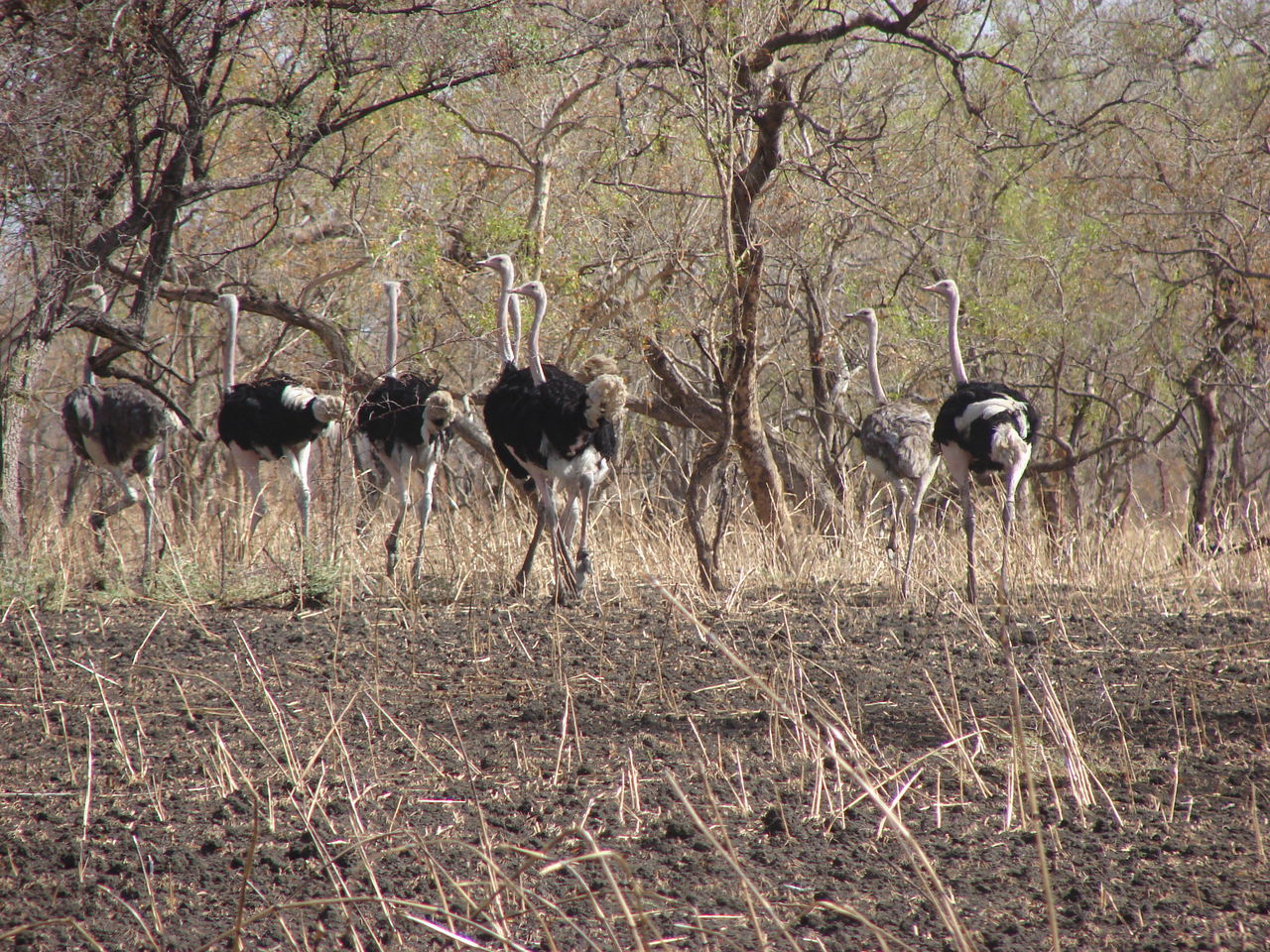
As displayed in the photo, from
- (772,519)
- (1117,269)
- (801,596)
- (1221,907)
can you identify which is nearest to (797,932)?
(1221,907)

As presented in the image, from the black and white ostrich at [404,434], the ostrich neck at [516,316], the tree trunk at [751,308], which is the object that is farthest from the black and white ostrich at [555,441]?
the tree trunk at [751,308]

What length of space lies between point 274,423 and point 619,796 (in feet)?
19.3

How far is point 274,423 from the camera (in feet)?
28.6

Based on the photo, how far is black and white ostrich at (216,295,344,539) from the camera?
860 cm

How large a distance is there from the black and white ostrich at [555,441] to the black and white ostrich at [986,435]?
227cm

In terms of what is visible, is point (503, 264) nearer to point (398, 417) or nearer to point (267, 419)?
point (398, 417)

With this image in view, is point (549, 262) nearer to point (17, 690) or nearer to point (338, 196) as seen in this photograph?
point (338, 196)

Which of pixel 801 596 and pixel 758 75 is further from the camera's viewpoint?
pixel 758 75

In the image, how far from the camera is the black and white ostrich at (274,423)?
860 centimetres

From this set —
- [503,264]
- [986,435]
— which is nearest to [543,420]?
[503,264]

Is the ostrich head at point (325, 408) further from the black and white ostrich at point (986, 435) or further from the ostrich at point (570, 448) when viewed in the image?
the black and white ostrich at point (986, 435)

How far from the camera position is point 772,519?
8922mm

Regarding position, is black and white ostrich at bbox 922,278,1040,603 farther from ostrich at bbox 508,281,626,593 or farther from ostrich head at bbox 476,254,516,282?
ostrich head at bbox 476,254,516,282

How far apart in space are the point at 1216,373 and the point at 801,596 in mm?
5988
